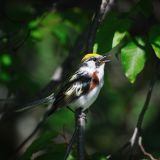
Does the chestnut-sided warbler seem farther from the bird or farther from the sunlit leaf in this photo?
the sunlit leaf

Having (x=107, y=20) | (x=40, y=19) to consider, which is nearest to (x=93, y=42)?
(x=107, y=20)

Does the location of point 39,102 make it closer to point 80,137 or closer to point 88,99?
point 88,99

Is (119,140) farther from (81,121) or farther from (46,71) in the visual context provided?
(81,121)

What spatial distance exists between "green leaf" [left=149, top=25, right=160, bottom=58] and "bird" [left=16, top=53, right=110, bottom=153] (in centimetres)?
99

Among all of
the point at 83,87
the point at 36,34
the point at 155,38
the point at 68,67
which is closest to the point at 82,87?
the point at 83,87

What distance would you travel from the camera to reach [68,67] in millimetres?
5168

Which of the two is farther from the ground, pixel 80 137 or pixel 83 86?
pixel 80 137

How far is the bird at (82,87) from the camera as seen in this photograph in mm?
4449

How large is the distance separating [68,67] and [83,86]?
26.2 inches

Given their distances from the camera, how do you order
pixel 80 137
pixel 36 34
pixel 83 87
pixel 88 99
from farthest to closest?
pixel 36 34 → pixel 83 87 → pixel 88 99 → pixel 80 137

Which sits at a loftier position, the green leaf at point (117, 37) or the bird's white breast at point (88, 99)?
the green leaf at point (117, 37)

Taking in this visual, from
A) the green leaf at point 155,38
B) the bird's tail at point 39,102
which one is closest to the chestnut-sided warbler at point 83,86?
the bird's tail at point 39,102

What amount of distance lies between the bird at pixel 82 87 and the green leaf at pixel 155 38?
0.99 metres

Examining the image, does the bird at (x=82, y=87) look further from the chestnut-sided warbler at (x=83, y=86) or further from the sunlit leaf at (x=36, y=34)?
the sunlit leaf at (x=36, y=34)
